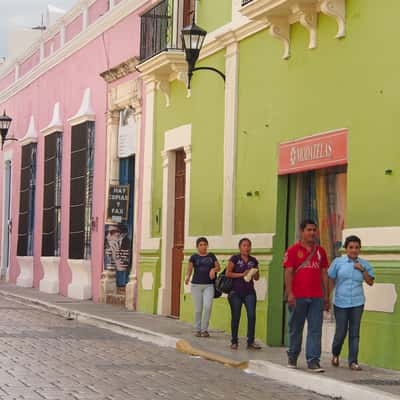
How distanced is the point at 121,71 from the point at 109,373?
1272 centimetres

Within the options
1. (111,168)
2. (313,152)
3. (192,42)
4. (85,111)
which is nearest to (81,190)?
(85,111)

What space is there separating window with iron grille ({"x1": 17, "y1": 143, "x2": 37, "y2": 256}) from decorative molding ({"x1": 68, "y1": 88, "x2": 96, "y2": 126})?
581 cm

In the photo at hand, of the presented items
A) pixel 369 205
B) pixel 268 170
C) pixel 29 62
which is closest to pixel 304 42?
pixel 268 170

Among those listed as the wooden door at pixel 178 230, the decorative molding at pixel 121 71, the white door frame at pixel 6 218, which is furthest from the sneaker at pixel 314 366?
the white door frame at pixel 6 218

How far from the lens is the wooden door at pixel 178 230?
793 inches

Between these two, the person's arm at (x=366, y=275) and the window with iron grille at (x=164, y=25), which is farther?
the window with iron grille at (x=164, y=25)

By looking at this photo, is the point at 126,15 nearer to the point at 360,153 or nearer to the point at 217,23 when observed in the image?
the point at 217,23

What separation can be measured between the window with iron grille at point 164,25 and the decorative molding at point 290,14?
4131 millimetres

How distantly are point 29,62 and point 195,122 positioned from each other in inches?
633

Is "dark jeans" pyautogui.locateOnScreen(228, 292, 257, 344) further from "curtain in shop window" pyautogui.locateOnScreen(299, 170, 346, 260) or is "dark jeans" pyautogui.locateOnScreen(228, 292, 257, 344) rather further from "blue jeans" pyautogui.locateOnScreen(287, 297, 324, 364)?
"blue jeans" pyautogui.locateOnScreen(287, 297, 324, 364)

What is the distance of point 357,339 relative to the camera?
1212 centimetres

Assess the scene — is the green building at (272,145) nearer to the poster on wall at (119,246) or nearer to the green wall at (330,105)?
the green wall at (330,105)

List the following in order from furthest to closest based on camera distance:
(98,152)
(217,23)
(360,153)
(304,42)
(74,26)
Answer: (74,26) → (98,152) → (217,23) → (304,42) → (360,153)

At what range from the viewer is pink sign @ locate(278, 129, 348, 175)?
13617 millimetres
